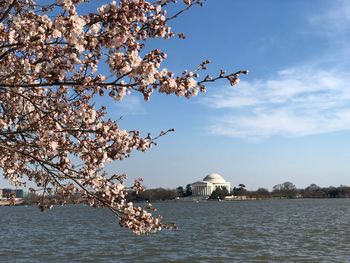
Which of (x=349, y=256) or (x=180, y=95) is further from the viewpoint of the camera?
(x=349, y=256)

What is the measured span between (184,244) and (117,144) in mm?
22608

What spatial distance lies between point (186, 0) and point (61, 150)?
2.75 meters

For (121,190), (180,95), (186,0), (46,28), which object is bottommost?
(121,190)

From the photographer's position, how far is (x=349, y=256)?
23922mm

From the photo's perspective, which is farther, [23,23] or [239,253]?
[239,253]

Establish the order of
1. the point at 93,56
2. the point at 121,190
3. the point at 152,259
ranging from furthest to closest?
1. the point at 152,259
2. the point at 121,190
3. the point at 93,56

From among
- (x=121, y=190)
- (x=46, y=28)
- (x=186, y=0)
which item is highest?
(x=186, y=0)

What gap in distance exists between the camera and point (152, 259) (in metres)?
23.5

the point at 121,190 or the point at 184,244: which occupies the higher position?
the point at 121,190

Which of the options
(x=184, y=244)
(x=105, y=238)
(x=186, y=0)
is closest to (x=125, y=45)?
(x=186, y=0)

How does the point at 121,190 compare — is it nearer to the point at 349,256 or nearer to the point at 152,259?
the point at 152,259

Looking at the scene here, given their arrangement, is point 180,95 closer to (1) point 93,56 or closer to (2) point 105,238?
(1) point 93,56

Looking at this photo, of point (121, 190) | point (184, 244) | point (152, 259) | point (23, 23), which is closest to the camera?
point (23, 23)

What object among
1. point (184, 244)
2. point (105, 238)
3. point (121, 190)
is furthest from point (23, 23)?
point (105, 238)
